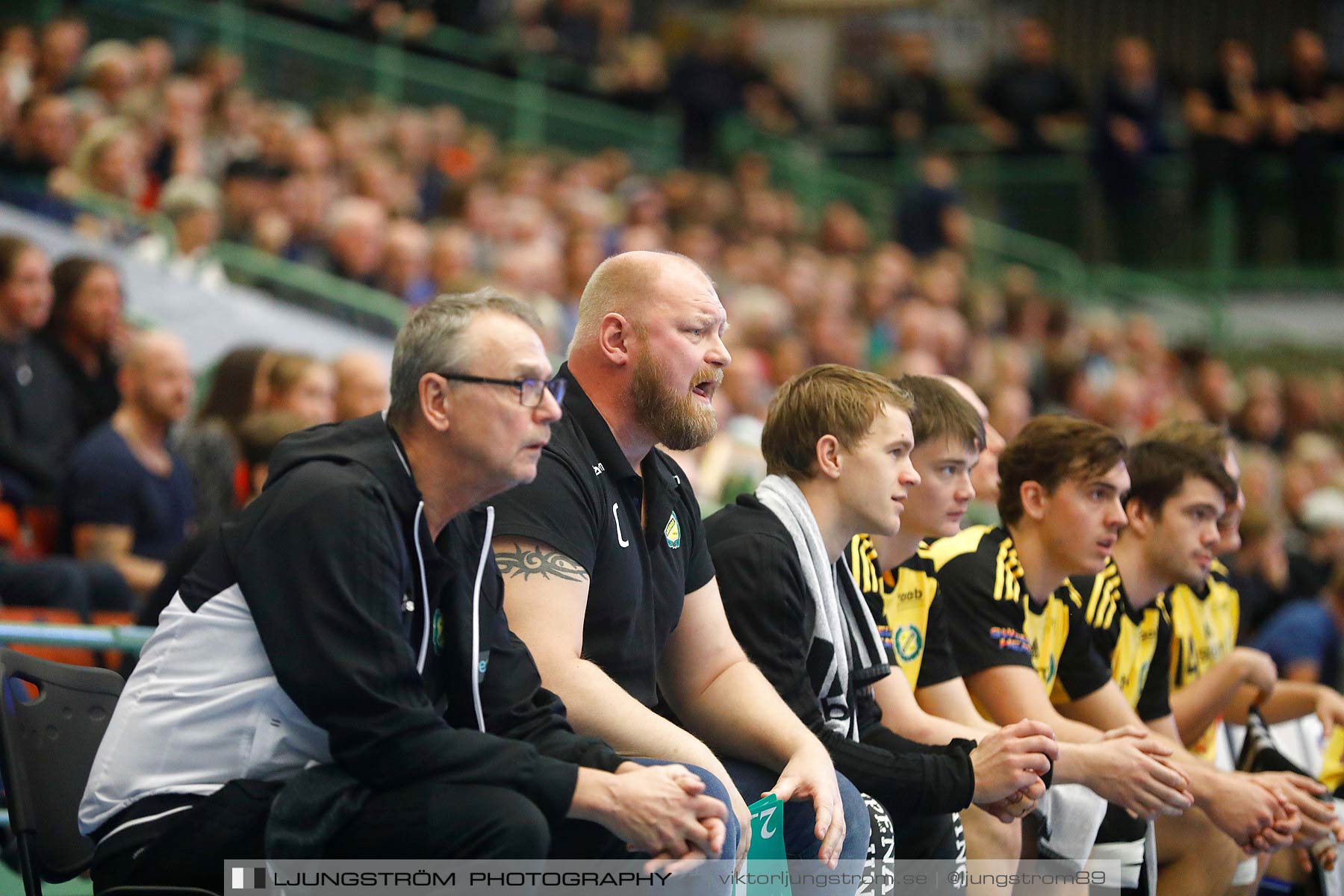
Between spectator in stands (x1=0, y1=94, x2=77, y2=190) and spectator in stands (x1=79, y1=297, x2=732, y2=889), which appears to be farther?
spectator in stands (x1=0, y1=94, x2=77, y2=190)

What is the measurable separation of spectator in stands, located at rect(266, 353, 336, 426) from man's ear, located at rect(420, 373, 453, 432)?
11.2 ft

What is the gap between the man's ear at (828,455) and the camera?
4.05 m

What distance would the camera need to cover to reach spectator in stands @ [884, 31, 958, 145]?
16047 millimetres

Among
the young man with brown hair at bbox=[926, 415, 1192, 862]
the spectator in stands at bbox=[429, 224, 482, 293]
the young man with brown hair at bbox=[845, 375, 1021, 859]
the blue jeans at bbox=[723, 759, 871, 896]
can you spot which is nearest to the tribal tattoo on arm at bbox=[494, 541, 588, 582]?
the blue jeans at bbox=[723, 759, 871, 896]

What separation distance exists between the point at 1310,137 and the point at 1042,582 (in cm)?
1132

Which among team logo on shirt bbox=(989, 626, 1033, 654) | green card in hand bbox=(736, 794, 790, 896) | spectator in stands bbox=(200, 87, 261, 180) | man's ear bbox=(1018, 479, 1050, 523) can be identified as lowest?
green card in hand bbox=(736, 794, 790, 896)

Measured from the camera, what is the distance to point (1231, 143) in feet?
47.7

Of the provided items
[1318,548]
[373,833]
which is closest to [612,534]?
[373,833]

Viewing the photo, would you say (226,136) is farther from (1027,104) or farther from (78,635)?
(1027,104)

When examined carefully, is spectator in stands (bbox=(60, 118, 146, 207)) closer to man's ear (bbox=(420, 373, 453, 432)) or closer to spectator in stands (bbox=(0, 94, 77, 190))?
spectator in stands (bbox=(0, 94, 77, 190))

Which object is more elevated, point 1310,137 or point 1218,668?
point 1310,137

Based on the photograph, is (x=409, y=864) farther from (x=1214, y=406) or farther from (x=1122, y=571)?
(x=1214, y=406)

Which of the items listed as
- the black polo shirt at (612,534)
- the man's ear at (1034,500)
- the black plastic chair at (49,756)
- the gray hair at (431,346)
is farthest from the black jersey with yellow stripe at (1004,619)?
the black plastic chair at (49,756)

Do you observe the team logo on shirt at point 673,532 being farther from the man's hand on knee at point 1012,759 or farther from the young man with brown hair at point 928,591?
the man's hand on knee at point 1012,759
